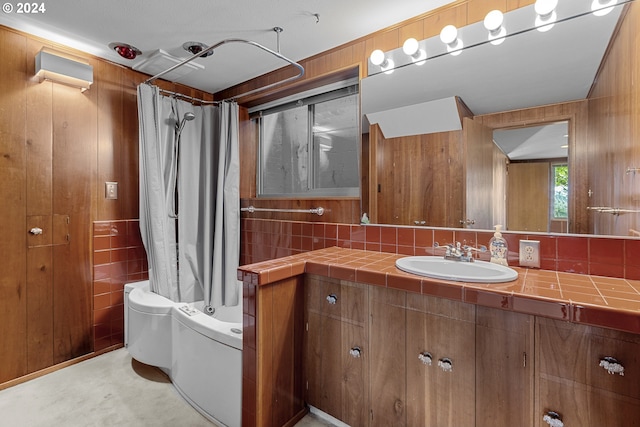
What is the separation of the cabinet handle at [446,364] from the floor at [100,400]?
2.51 ft

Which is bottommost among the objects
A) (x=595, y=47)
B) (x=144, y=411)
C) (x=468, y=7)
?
(x=144, y=411)

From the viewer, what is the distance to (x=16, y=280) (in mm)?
1896

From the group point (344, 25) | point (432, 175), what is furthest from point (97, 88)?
point (432, 175)

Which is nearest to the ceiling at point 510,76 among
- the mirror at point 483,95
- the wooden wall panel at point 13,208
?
the mirror at point 483,95

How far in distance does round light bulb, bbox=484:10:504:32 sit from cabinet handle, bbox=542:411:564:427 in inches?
64.6

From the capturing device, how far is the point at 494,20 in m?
1.49

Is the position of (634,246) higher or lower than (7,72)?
lower

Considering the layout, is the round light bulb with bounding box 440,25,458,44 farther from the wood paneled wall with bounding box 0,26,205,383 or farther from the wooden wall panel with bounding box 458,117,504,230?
the wood paneled wall with bounding box 0,26,205,383

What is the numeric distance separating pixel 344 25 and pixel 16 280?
2.54m

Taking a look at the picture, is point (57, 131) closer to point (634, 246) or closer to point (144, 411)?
point (144, 411)

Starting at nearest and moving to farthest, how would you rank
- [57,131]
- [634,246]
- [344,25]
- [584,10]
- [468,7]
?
[634,246] < [584,10] < [468,7] < [344,25] < [57,131]

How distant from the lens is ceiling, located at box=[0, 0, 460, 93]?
1645 mm

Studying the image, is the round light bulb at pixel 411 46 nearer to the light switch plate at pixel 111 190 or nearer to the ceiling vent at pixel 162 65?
the ceiling vent at pixel 162 65

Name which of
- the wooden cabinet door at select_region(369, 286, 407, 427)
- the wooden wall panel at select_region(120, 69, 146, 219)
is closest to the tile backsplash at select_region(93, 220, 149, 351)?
the wooden wall panel at select_region(120, 69, 146, 219)
